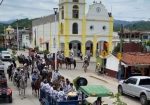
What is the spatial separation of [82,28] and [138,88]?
4118 cm

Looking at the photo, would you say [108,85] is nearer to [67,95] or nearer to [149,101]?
[149,101]

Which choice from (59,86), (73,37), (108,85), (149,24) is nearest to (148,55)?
(108,85)

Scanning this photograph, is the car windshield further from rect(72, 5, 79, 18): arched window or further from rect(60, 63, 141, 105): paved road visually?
rect(72, 5, 79, 18): arched window

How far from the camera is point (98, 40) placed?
67.8 metres

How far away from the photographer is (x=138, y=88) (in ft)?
83.4

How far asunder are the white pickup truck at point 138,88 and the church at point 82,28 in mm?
36647

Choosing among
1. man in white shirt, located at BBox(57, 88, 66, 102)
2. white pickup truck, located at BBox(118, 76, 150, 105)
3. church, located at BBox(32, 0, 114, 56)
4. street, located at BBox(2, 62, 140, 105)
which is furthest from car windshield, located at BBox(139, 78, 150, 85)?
church, located at BBox(32, 0, 114, 56)

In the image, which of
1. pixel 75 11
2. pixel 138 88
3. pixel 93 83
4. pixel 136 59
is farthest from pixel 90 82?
pixel 75 11

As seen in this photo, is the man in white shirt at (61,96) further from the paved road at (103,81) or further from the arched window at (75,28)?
the arched window at (75,28)

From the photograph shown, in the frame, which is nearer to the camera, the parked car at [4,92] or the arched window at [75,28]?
the parked car at [4,92]

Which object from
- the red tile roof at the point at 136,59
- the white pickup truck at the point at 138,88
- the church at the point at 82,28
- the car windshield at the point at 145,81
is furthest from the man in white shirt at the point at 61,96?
the church at the point at 82,28

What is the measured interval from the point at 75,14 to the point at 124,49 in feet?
66.4

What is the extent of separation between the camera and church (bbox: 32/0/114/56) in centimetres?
6519

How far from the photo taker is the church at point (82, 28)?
65188 millimetres
